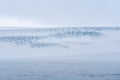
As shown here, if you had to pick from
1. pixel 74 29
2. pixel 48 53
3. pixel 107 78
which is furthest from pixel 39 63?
pixel 107 78

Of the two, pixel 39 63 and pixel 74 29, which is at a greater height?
pixel 74 29

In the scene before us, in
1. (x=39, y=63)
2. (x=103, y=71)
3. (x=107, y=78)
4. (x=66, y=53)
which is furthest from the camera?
(x=66, y=53)

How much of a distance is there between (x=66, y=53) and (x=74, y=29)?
0.99 metres

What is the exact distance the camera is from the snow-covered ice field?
12609 mm

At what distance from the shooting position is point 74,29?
13891mm

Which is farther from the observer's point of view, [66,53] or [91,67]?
[66,53]

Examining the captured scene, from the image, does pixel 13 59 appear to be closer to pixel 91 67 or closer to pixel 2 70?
pixel 2 70

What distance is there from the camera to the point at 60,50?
14.2 m

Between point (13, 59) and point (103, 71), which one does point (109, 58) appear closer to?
point (103, 71)

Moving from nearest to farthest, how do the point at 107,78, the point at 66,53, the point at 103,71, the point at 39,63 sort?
the point at 107,78 → the point at 103,71 → the point at 39,63 → the point at 66,53

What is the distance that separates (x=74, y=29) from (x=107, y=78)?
340 centimetres

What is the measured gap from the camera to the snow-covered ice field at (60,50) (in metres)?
12.6

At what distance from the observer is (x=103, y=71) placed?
1192cm

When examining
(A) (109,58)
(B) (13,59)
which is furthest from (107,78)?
(B) (13,59)
